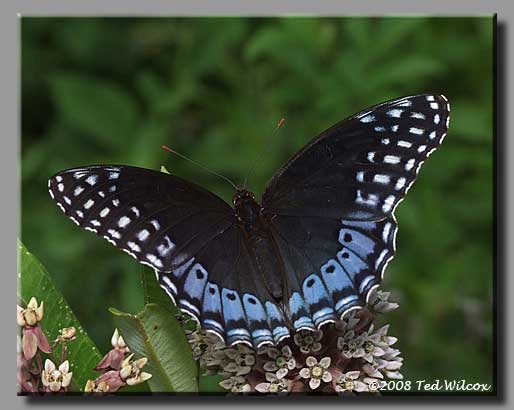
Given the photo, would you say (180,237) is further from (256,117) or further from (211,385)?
(256,117)

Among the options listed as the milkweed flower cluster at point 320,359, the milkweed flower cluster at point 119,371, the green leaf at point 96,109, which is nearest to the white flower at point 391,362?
the milkweed flower cluster at point 320,359

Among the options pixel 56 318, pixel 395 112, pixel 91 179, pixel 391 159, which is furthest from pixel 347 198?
pixel 56 318

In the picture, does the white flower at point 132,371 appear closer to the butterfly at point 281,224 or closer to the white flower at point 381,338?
the butterfly at point 281,224

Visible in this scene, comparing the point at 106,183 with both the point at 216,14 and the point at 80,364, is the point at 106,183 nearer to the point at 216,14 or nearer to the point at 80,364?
the point at 80,364

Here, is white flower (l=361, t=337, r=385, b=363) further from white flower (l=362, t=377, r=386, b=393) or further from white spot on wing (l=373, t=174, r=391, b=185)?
white spot on wing (l=373, t=174, r=391, b=185)

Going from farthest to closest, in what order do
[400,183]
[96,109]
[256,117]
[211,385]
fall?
[96,109]
[256,117]
[211,385]
[400,183]

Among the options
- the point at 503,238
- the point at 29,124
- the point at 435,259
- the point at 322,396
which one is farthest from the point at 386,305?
the point at 29,124

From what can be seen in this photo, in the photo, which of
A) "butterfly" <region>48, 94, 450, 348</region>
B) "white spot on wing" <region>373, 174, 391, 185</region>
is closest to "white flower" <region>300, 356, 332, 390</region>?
"butterfly" <region>48, 94, 450, 348</region>
